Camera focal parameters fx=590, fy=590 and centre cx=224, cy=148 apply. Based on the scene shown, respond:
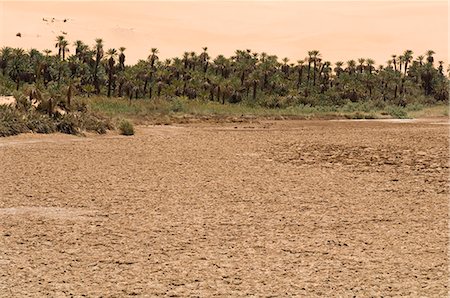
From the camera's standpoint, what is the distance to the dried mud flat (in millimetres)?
6684

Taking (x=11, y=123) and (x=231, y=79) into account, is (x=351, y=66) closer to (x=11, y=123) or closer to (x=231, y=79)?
(x=231, y=79)

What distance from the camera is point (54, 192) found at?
41.4ft

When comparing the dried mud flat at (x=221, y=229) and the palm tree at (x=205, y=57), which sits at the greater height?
the palm tree at (x=205, y=57)

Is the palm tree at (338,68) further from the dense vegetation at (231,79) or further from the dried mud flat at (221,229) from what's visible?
the dried mud flat at (221,229)

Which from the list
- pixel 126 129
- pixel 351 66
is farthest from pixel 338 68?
pixel 126 129

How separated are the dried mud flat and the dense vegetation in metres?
79.8

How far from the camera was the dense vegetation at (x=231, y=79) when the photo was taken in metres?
104

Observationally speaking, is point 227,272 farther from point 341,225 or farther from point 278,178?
point 278,178

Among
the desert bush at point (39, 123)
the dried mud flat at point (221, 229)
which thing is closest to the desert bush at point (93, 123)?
the desert bush at point (39, 123)

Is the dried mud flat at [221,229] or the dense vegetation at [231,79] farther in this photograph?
the dense vegetation at [231,79]

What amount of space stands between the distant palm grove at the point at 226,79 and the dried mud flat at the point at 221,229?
8236 cm

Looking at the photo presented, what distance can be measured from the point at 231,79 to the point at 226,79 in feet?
4.29

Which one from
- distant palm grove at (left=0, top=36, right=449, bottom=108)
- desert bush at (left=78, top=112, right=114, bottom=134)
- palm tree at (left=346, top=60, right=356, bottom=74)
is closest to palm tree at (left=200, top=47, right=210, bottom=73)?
distant palm grove at (left=0, top=36, right=449, bottom=108)

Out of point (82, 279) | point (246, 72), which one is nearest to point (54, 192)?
point (82, 279)
